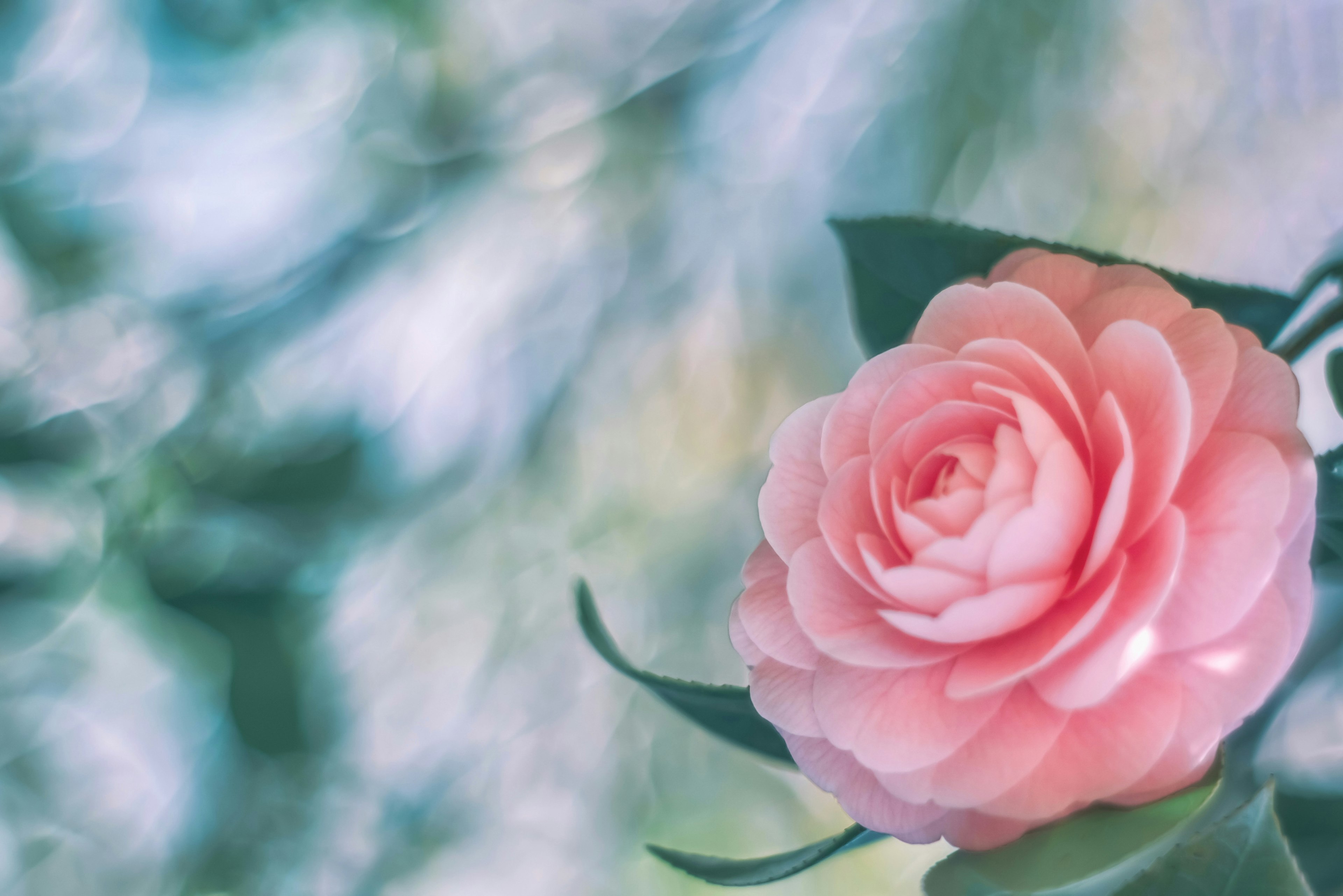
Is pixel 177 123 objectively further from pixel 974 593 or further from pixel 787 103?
pixel 974 593

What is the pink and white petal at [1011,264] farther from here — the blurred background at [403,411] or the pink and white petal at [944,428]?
the blurred background at [403,411]

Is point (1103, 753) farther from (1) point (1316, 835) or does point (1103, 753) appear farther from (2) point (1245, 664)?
(1) point (1316, 835)

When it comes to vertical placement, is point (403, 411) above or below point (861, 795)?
below

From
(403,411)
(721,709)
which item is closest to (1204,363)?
(721,709)

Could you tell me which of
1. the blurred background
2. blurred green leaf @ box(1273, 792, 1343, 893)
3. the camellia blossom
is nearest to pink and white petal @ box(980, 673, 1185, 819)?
the camellia blossom

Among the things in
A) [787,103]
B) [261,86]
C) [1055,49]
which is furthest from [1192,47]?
[261,86]

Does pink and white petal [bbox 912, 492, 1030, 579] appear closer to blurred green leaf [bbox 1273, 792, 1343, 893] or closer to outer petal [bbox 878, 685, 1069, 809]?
outer petal [bbox 878, 685, 1069, 809]
